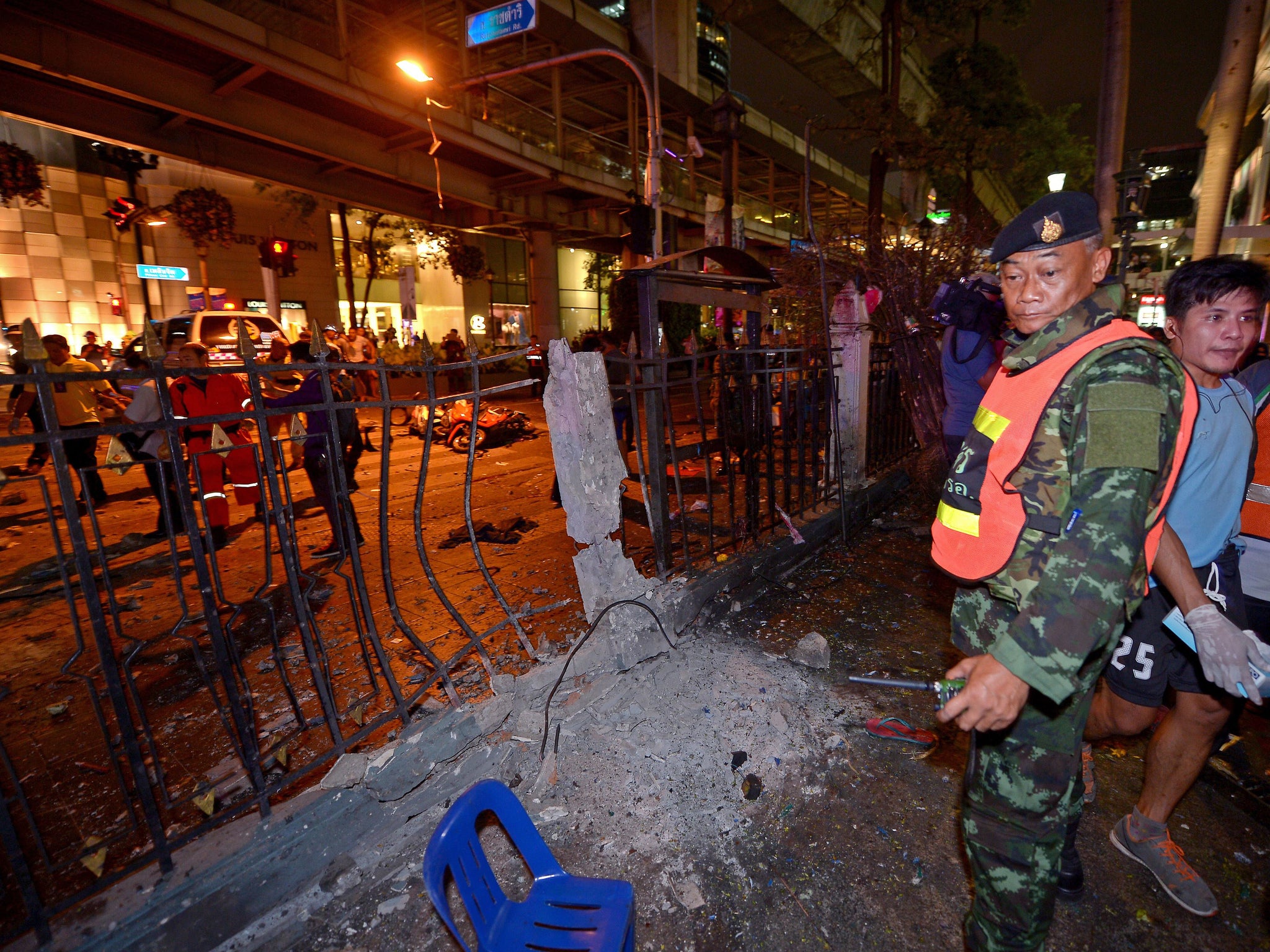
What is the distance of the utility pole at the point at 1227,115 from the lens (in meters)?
7.14

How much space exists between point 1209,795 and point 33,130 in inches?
1112

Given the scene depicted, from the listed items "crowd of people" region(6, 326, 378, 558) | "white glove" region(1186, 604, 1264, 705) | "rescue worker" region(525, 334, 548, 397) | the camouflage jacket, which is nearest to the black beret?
the camouflage jacket

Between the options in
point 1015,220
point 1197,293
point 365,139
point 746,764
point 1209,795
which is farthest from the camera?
point 365,139

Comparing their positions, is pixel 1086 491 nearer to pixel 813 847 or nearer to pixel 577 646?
pixel 813 847

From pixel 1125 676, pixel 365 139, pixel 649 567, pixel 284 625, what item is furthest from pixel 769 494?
pixel 365 139

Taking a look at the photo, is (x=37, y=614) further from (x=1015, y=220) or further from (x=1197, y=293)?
(x=1197, y=293)

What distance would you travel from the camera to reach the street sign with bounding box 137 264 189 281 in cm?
1852

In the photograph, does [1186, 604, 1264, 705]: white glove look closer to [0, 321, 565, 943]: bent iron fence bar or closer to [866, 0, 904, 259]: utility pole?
[0, 321, 565, 943]: bent iron fence bar

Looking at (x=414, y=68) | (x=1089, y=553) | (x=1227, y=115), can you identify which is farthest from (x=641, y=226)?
(x=1089, y=553)

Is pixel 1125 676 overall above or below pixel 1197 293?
below

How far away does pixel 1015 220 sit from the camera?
1674mm

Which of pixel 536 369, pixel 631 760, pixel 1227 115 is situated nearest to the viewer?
pixel 631 760

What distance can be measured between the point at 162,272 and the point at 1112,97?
79.5 ft

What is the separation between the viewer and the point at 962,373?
4547 millimetres
